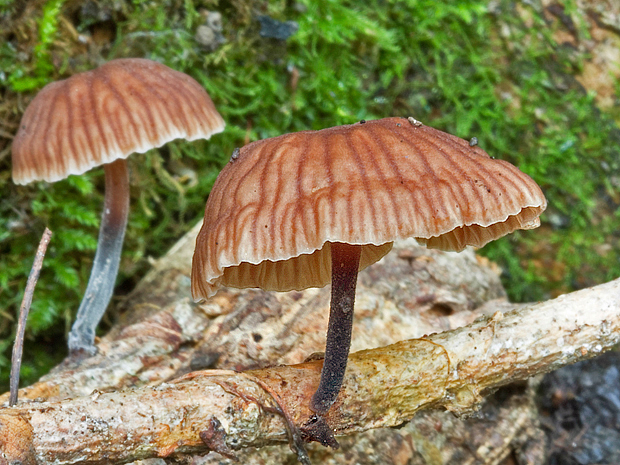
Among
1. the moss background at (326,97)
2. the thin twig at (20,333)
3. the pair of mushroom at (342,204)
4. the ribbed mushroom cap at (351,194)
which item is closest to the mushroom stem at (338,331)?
the pair of mushroom at (342,204)

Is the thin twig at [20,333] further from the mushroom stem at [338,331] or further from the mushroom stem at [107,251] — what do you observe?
the mushroom stem at [107,251]

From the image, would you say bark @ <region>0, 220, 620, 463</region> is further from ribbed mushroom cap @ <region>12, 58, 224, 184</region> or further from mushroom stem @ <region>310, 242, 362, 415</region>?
ribbed mushroom cap @ <region>12, 58, 224, 184</region>

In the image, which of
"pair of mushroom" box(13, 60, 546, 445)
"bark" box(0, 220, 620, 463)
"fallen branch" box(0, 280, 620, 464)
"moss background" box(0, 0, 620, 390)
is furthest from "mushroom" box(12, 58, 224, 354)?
"fallen branch" box(0, 280, 620, 464)

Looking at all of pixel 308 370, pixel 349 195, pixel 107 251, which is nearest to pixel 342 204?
pixel 349 195

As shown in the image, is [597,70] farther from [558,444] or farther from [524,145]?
[558,444]

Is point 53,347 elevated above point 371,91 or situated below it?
below

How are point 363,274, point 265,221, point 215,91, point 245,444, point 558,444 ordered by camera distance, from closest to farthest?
point 265,221
point 245,444
point 558,444
point 363,274
point 215,91

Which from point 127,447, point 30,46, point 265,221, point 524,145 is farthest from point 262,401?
point 524,145
